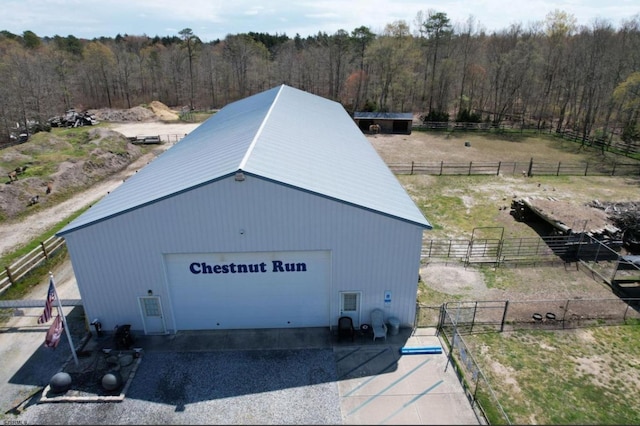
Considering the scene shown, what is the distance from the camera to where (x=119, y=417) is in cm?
1050

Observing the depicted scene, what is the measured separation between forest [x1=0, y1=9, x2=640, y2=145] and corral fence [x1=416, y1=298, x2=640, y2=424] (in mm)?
35501

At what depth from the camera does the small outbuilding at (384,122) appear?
4959 cm

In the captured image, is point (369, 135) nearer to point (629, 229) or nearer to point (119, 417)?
point (629, 229)

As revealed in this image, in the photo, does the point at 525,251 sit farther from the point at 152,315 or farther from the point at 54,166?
the point at 54,166

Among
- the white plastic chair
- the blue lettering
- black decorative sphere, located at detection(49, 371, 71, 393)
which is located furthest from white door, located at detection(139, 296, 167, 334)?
the white plastic chair

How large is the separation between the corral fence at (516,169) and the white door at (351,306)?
22.1 meters

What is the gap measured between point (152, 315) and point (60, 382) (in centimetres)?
324

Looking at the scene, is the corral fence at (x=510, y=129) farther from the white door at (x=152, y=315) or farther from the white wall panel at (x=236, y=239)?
the white door at (x=152, y=315)

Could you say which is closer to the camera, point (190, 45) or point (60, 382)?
point (60, 382)

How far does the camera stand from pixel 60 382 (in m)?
11.2

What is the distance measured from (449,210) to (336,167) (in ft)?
43.7

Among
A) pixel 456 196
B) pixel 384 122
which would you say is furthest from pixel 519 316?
pixel 384 122

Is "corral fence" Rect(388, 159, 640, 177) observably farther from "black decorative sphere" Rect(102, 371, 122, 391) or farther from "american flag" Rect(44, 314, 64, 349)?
"american flag" Rect(44, 314, 64, 349)

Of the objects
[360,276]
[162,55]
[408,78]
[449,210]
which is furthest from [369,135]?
[162,55]
